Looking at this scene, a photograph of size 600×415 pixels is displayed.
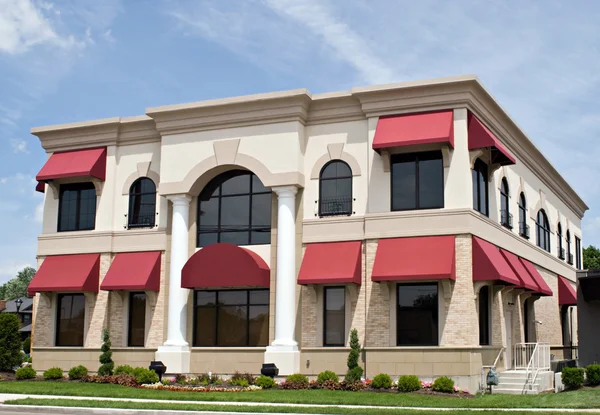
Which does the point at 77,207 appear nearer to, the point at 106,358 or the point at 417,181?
the point at 106,358

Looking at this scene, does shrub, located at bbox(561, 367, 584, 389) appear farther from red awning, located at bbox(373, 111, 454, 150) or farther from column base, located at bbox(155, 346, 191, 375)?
column base, located at bbox(155, 346, 191, 375)

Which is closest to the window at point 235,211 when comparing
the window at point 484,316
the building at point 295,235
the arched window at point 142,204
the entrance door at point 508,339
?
the building at point 295,235

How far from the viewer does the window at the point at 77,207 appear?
37188 mm

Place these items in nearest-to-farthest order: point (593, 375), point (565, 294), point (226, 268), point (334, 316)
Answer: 1. point (593, 375)
2. point (334, 316)
3. point (226, 268)
4. point (565, 294)

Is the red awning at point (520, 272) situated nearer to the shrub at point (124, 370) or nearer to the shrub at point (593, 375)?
the shrub at point (593, 375)

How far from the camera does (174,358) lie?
32625 mm

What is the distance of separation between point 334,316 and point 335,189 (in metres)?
5.13

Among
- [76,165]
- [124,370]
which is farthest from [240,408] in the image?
[76,165]

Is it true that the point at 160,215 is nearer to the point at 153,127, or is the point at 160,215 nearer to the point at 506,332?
the point at 153,127

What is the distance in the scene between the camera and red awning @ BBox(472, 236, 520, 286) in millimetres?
28641

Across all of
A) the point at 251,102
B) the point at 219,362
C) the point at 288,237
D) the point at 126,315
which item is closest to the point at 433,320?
the point at 288,237

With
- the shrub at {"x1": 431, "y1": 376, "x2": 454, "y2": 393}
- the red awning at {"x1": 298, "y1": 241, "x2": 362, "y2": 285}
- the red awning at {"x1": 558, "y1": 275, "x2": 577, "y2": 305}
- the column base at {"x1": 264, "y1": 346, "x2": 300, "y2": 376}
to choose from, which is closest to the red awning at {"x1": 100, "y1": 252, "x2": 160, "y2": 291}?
the column base at {"x1": 264, "y1": 346, "x2": 300, "y2": 376}

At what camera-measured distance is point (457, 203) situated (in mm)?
29547

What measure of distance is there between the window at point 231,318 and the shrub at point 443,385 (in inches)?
300
